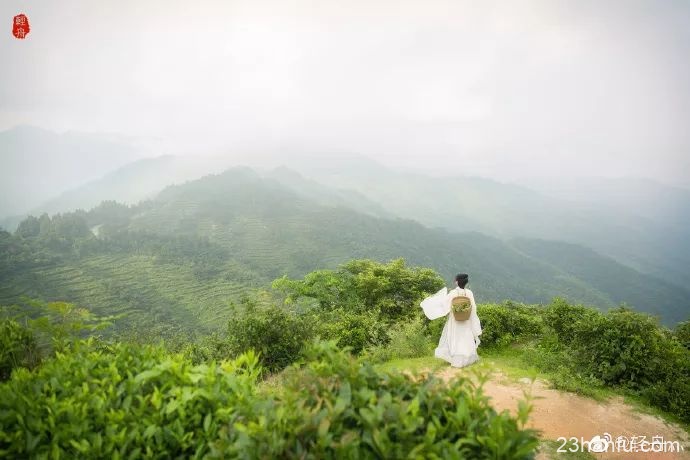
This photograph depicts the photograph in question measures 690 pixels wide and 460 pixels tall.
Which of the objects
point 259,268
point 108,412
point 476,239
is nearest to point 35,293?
point 259,268

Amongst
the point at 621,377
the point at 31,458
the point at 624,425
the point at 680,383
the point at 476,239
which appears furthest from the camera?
the point at 476,239

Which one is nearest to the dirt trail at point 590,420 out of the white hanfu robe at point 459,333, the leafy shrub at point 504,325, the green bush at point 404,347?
the white hanfu robe at point 459,333

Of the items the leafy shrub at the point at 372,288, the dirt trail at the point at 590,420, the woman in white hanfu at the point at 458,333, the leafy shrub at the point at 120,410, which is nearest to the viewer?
the leafy shrub at the point at 120,410

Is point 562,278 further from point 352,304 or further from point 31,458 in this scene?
point 31,458

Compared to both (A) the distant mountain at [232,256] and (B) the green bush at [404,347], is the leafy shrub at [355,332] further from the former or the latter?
(A) the distant mountain at [232,256]

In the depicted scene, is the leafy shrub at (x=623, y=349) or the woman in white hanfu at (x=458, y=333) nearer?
the leafy shrub at (x=623, y=349)

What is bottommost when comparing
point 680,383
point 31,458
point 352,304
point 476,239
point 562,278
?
point 562,278

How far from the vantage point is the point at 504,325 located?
1016 centimetres

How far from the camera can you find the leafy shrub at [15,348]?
3.62 metres

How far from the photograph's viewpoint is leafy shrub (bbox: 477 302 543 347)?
31.9 ft

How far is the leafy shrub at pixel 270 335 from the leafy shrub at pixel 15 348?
181 inches

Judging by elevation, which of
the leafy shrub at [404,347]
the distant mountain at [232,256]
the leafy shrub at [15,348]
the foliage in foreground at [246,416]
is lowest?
the distant mountain at [232,256]

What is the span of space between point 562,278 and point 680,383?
161 metres

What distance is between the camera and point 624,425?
573cm
